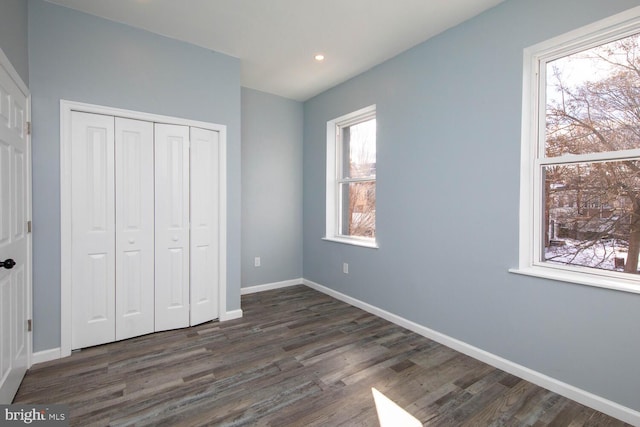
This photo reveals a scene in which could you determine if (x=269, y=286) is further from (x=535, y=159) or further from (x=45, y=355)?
(x=535, y=159)

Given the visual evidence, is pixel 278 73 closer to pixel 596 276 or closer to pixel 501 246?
pixel 501 246

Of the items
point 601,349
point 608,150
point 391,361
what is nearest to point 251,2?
point 608,150

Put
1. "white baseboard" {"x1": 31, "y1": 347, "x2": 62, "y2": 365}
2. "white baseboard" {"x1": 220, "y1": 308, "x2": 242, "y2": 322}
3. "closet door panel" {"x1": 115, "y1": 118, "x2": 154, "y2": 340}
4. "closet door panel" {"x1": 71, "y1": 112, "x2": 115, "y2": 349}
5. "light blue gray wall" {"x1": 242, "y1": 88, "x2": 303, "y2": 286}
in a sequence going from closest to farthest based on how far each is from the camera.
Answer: "white baseboard" {"x1": 31, "y1": 347, "x2": 62, "y2": 365} → "closet door panel" {"x1": 71, "y1": 112, "x2": 115, "y2": 349} → "closet door panel" {"x1": 115, "y1": 118, "x2": 154, "y2": 340} → "white baseboard" {"x1": 220, "y1": 308, "x2": 242, "y2": 322} → "light blue gray wall" {"x1": 242, "y1": 88, "x2": 303, "y2": 286}

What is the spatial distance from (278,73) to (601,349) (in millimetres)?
3727

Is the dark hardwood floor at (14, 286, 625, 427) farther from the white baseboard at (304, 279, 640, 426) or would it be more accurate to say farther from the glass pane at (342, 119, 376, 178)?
the glass pane at (342, 119, 376, 178)

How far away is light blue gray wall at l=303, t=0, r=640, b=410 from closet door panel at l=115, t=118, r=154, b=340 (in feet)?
7.33

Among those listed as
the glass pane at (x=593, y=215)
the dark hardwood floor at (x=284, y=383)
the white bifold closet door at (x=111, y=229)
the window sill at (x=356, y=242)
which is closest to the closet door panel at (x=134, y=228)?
the white bifold closet door at (x=111, y=229)

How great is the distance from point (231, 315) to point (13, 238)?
1.89 meters

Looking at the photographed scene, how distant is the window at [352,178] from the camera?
3.70 m

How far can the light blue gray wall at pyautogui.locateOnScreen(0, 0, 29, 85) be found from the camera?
70.5 inches

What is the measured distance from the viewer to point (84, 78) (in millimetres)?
2502


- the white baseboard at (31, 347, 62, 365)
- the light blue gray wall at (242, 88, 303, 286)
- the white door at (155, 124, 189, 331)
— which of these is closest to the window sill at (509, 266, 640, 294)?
the white door at (155, 124, 189, 331)

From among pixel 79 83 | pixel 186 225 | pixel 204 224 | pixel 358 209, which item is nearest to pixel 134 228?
pixel 186 225

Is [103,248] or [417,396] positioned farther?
[103,248]
